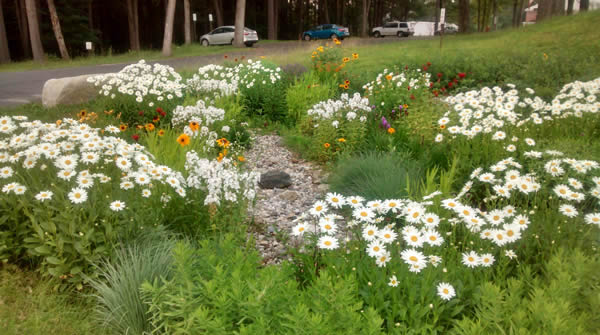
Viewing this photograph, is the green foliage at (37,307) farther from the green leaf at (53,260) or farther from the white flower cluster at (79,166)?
the white flower cluster at (79,166)

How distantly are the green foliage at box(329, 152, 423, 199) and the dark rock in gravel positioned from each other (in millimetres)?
731

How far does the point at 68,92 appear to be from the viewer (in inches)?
342

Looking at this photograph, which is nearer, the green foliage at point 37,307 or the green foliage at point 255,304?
the green foliage at point 255,304

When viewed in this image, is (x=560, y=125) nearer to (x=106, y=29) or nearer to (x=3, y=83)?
(x=3, y=83)

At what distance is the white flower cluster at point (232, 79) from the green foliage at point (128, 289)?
496cm

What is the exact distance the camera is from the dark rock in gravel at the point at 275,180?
5771 millimetres

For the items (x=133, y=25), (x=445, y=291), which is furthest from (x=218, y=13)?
(x=445, y=291)

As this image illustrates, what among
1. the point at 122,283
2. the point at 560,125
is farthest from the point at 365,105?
the point at 122,283

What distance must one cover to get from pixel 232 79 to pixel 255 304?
7017mm

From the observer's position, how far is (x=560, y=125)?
5.71 m

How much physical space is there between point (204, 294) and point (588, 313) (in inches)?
77.5

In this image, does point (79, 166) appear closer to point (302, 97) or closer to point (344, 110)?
point (344, 110)

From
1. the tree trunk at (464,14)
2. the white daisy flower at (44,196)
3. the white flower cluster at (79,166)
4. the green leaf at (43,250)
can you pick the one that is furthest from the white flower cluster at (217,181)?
the tree trunk at (464,14)

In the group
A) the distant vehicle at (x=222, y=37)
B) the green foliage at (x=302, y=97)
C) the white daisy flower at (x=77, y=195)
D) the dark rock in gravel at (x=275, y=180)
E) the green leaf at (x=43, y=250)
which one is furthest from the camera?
the distant vehicle at (x=222, y=37)
